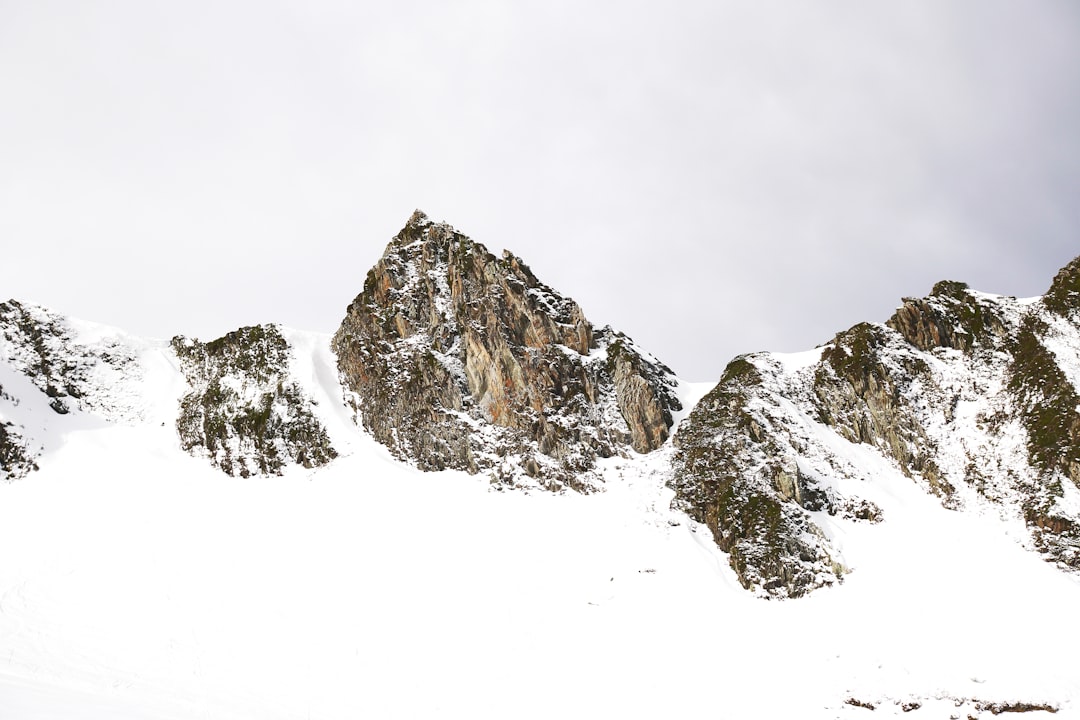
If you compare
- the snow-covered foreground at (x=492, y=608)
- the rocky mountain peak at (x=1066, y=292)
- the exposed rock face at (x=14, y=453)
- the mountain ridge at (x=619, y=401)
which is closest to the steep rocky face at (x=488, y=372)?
the mountain ridge at (x=619, y=401)

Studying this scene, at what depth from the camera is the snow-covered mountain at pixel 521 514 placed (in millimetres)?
20516

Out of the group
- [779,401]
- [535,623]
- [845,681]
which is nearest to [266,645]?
[535,623]

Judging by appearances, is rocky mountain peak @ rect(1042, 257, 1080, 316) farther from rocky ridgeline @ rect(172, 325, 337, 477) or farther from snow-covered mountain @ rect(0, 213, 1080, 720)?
rocky ridgeline @ rect(172, 325, 337, 477)

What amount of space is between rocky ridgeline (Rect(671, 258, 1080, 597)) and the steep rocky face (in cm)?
575

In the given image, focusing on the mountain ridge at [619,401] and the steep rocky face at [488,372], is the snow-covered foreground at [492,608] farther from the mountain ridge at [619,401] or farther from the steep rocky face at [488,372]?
the steep rocky face at [488,372]

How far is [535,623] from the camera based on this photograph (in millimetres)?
25484

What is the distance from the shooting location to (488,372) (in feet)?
138

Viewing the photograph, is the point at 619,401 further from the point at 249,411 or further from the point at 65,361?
the point at 65,361

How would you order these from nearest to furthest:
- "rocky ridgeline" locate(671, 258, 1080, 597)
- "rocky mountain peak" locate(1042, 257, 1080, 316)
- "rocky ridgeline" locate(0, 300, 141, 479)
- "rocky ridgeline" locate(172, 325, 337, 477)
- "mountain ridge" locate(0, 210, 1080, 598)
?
"rocky ridgeline" locate(671, 258, 1080, 597) < "mountain ridge" locate(0, 210, 1080, 598) < "rocky mountain peak" locate(1042, 257, 1080, 316) < "rocky ridgeline" locate(172, 325, 337, 477) < "rocky ridgeline" locate(0, 300, 141, 479)

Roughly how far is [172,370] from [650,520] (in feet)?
143

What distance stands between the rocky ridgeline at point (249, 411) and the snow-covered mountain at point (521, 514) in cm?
26

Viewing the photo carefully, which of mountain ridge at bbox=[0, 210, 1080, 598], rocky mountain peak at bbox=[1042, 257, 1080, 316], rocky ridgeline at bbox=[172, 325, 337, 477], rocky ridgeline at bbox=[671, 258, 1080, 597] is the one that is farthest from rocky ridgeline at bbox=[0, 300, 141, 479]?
rocky mountain peak at bbox=[1042, 257, 1080, 316]

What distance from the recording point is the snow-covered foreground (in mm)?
19516

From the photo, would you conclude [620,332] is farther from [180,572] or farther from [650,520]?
[180,572]
